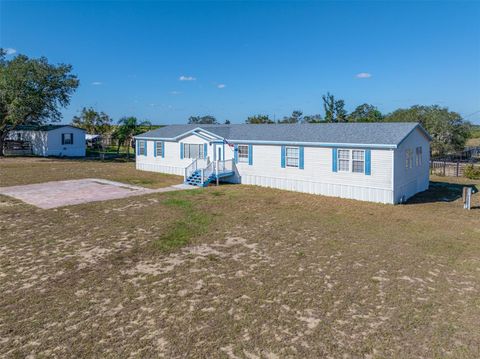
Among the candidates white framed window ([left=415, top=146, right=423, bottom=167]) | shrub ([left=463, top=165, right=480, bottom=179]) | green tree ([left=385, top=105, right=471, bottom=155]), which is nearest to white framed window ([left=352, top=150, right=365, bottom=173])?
white framed window ([left=415, top=146, right=423, bottom=167])

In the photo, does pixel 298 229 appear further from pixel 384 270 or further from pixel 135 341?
pixel 135 341

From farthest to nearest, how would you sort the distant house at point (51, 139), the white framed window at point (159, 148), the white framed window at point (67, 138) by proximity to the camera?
the white framed window at point (67, 138)
the distant house at point (51, 139)
the white framed window at point (159, 148)

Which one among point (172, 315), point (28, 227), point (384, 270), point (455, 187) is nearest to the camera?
point (172, 315)

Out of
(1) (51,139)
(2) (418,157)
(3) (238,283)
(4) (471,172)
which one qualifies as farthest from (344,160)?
(1) (51,139)

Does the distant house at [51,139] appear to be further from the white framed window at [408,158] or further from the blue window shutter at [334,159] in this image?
the white framed window at [408,158]

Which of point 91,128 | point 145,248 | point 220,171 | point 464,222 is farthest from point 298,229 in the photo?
point 91,128

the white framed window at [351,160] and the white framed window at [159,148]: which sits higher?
the white framed window at [159,148]

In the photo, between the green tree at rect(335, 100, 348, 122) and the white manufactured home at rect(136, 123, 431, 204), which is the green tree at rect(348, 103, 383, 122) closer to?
the green tree at rect(335, 100, 348, 122)

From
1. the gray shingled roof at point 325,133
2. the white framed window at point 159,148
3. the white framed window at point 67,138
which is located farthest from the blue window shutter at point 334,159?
the white framed window at point 67,138
